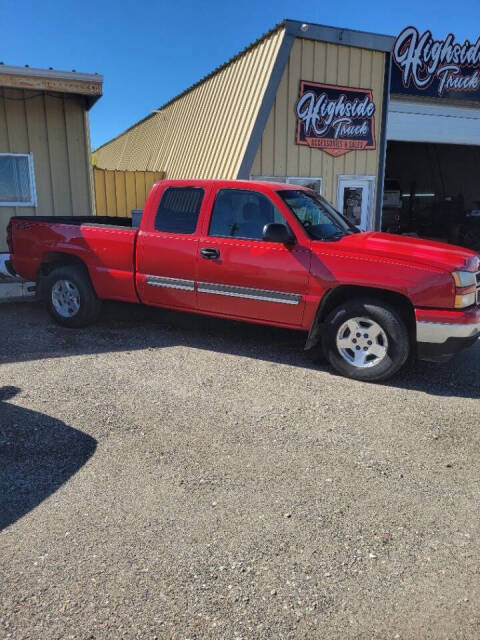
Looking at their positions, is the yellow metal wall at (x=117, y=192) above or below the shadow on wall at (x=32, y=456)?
above

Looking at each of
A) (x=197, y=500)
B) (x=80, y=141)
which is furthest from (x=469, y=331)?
(x=80, y=141)

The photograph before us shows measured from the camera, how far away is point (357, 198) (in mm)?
11578

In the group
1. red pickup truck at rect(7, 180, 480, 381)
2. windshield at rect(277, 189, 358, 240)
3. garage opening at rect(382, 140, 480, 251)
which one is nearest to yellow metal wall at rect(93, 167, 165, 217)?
red pickup truck at rect(7, 180, 480, 381)

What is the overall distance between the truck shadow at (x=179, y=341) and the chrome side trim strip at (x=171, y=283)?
0.74 meters

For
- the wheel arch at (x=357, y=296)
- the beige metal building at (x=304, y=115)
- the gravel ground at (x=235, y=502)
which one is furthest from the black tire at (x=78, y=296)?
the beige metal building at (x=304, y=115)

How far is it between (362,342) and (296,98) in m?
7.06

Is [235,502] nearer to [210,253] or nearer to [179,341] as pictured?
[210,253]

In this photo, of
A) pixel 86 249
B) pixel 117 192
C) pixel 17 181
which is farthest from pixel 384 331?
pixel 117 192

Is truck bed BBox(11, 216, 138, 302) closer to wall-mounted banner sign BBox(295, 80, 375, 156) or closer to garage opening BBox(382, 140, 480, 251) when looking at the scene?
wall-mounted banner sign BBox(295, 80, 375, 156)

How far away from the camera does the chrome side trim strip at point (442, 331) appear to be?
4.68m

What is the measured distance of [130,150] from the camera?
1912 cm

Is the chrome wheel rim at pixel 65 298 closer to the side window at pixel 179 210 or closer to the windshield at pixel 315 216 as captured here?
the side window at pixel 179 210

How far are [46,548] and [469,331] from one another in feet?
12.8

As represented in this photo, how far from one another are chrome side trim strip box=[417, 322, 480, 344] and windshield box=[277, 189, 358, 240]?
52.4 inches
